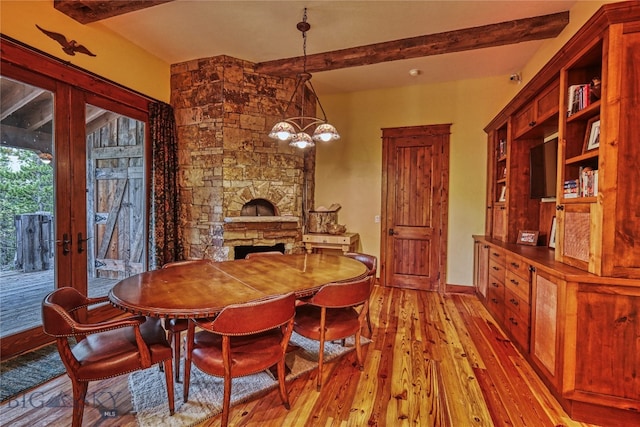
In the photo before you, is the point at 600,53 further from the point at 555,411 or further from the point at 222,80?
Result: the point at 222,80

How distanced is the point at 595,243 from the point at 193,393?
282 cm

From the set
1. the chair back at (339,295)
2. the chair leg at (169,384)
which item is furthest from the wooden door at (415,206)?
the chair leg at (169,384)

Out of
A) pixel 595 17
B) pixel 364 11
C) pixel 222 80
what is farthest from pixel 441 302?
pixel 222 80

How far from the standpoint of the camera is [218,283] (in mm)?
2104

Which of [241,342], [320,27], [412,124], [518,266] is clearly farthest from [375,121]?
[241,342]

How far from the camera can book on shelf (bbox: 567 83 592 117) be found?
6.99 ft

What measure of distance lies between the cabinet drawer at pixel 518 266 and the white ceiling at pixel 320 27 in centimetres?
232

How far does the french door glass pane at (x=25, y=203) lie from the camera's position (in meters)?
2.56

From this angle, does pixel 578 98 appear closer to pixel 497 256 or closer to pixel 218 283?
pixel 497 256

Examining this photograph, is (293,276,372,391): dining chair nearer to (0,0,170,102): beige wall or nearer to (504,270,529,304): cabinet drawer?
(504,270,529,304): cabinet drawer

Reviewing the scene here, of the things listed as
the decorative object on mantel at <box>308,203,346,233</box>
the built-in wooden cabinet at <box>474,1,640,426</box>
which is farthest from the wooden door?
the built-in wooden cabinet at <box>474,1,640,426</box>

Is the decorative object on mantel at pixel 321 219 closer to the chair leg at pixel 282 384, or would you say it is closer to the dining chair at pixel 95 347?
the chair leg at pixel 282 384

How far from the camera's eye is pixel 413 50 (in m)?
3.34

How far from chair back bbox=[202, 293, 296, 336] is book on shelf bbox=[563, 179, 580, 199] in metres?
2.20
